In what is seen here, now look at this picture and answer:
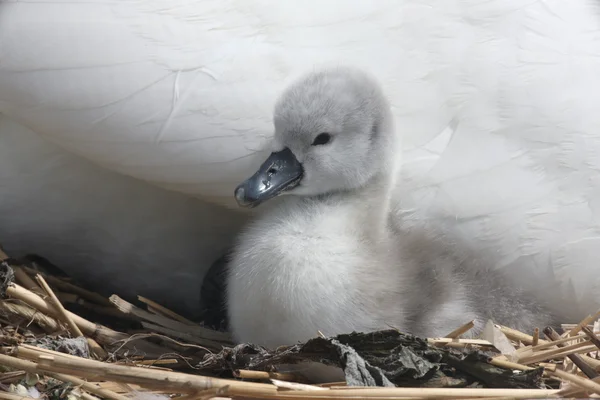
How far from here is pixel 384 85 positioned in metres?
2.56

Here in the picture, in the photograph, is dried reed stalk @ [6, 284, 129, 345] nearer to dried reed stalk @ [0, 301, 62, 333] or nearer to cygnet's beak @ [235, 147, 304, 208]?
dried reed stalk @ [0, 301, 62, 333]

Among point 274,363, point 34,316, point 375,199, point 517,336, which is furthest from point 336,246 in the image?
point 34,316

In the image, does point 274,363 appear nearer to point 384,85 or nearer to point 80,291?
point 384,85

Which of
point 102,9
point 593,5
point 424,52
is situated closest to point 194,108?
point 102,9

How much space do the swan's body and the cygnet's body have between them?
7 cm

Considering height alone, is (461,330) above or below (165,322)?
above

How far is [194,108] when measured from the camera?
2449mm

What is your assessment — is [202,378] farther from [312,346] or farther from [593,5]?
[593,5]

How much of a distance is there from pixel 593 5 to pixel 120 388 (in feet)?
4.49

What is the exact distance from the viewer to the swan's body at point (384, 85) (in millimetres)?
2461

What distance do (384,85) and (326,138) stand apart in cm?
19

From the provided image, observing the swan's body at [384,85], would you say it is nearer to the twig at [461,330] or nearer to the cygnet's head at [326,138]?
the cygnet's head at [326,138]

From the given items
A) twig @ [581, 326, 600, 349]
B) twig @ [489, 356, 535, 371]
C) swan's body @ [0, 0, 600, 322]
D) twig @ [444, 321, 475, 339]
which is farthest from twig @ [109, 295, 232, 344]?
twig @ [581, 326, 600, 349]

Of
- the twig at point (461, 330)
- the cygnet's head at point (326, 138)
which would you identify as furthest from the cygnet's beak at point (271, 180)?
the twig at point (461, 330)
